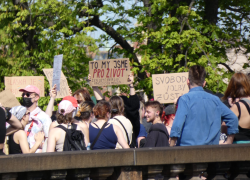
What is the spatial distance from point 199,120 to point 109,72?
11.1 feet

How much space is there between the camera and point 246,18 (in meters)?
11.2

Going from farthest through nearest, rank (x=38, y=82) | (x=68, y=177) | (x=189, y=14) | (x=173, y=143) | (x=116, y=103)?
(x=189, y=14)
(x=38, y=82)
(x=116, y=103)
(x=173, y=143)
(x=68, y=177)

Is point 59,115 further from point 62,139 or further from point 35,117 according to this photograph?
point 35,117

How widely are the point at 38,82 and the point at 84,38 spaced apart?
3.12 meters

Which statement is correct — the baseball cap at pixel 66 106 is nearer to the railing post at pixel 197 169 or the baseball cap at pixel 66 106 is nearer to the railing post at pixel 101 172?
the railing post at pixel 101 172

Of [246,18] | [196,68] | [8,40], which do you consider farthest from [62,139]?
[246,18]

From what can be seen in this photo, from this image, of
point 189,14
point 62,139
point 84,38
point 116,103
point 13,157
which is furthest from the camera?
point 84,38

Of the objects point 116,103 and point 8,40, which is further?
point 8,40

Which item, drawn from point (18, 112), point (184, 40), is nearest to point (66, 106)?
point (18, 112)

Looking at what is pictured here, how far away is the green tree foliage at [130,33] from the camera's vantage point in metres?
9.48

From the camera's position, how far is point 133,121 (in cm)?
514

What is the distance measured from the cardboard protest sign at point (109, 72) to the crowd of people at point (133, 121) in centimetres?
Answer: 131

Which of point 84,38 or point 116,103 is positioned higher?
point 84,38

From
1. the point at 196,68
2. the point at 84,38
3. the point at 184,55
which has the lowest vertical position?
the point at 196,68
